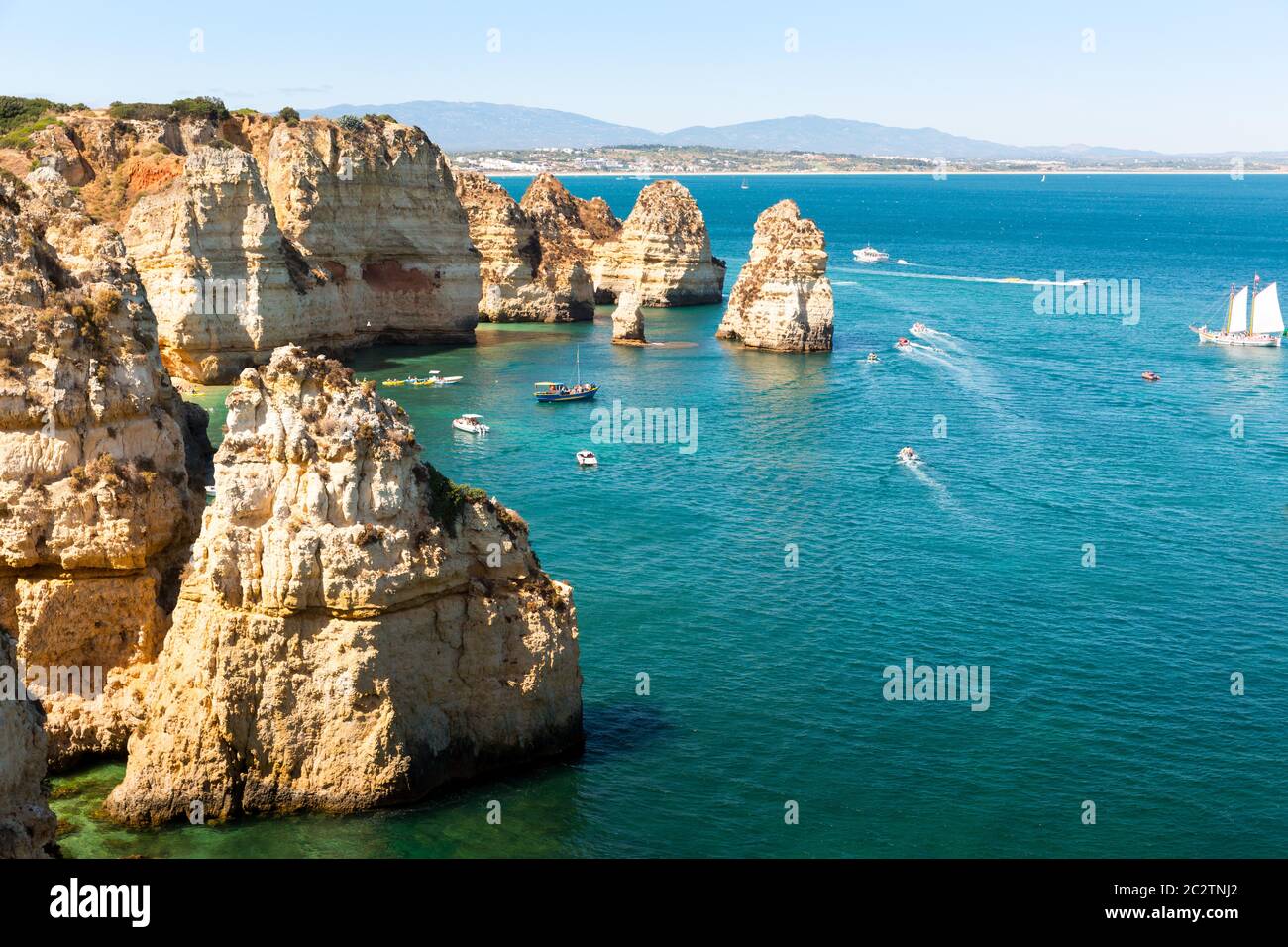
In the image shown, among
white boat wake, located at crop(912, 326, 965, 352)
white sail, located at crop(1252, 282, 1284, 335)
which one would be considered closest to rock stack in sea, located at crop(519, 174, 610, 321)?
white boat wake, located at crop(912, 326, 965, 352)

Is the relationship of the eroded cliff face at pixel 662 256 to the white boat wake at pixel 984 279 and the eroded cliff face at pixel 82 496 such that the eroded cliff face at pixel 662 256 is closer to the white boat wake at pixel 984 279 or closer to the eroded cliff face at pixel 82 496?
the white boat wake at pixel 984 279

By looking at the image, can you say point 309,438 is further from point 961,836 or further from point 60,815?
point 961,836

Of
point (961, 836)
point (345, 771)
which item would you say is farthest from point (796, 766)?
point (345, 771)

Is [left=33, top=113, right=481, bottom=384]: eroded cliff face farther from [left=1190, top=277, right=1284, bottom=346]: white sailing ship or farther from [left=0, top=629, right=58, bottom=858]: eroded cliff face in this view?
[left=1190, top=277, right=1284, bottom=346]: white sailing ship

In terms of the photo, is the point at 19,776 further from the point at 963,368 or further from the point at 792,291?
the point at 792,291

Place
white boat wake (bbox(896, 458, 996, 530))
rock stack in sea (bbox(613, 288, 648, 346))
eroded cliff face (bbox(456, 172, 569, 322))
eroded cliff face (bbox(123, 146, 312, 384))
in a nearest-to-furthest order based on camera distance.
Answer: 1. white boat wake (bbox(896, 458, 996, 530))
2. eroded cliff face (bbox(123, 146, 312, 384))
3. rock stack in sea (bbox(613, 288, 648, 346))
4. eroded cliff face (bbox(456, 172, 569, 322))
